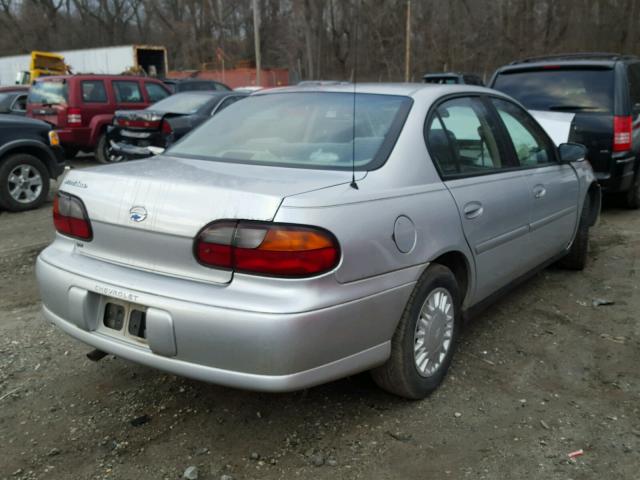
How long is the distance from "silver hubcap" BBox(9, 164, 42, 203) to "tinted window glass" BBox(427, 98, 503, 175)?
6.21 metres

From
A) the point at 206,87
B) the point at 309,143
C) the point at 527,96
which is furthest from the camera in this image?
the point at 206,87

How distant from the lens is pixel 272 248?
2287 millimetres

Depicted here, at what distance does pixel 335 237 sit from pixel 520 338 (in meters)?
1.99

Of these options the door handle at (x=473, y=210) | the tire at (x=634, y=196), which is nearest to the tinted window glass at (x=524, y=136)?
the door handle at (x=473, y=210)

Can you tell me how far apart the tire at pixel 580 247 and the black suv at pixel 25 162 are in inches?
251

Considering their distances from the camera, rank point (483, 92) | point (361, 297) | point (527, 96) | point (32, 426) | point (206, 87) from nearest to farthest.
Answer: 1. point (361, 297)
2. point (32, 426)
3. point (483, 92)
4. point (527, 96)
5. point (206, 87)

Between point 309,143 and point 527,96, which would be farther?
point 527,96

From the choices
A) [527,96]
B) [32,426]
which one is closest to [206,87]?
[527,96]

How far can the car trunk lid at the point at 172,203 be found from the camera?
239 centimetres

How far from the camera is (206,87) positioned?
16.0 metres

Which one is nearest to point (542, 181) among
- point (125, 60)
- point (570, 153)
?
point (570, 153)

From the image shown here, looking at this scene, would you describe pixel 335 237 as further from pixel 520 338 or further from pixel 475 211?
pixel 520 338

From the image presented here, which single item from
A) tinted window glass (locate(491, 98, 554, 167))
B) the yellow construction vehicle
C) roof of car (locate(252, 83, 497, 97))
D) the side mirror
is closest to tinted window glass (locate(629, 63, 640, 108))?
the side mirror

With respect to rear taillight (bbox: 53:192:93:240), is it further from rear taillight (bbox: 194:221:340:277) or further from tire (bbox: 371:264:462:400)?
tire (bbox: 371:264:462:400)
